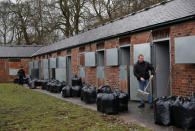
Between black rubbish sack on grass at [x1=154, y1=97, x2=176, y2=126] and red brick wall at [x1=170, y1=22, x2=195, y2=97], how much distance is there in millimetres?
1557

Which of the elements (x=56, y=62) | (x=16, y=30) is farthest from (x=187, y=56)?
(x=16, y=30)

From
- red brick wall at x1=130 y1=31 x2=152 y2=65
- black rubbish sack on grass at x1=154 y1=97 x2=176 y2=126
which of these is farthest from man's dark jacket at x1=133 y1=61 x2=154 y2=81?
black rubbish sack on grass at x1=154 y1=97 x2=176 y2=126

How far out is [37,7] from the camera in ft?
98.6

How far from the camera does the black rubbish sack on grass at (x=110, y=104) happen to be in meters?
7.70

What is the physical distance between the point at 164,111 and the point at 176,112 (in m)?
0.33

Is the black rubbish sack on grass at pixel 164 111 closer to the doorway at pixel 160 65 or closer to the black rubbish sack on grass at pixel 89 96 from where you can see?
the doorway at pixel 160 65

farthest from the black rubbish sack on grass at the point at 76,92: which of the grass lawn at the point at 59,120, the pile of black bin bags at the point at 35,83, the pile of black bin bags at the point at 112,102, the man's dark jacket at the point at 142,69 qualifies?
the pile of black bin bags at the point at 35,83

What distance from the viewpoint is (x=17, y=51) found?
30547 mm

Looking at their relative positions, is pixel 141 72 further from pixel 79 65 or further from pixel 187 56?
pixel 79 65

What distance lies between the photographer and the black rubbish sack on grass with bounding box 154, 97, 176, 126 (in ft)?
19.9

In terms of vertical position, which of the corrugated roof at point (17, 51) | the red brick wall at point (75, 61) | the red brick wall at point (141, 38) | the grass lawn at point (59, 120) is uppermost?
the corrugated roof at point (17, 51)

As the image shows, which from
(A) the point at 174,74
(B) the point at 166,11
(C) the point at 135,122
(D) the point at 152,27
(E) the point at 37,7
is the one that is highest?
(E) the point at 37,7

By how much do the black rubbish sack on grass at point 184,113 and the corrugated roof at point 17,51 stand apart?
26433mm

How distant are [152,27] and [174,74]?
6.70 feet
